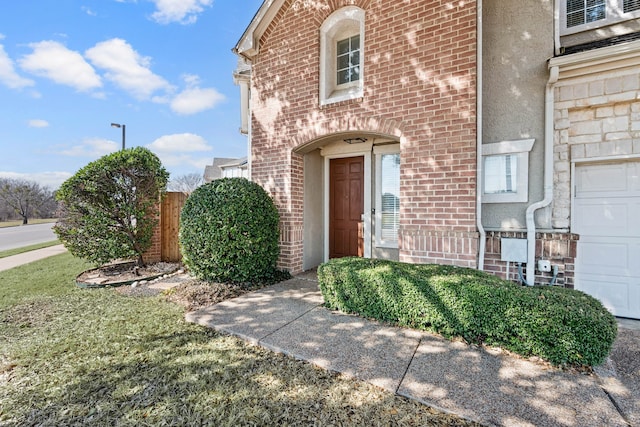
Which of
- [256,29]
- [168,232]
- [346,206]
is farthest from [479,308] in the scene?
[168,232]

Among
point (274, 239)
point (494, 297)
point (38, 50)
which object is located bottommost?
point (494, 297)

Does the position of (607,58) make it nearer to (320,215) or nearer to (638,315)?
(638,315)

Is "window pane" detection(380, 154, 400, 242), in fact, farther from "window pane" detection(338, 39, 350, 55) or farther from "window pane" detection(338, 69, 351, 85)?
"window pane" detection(338, 39, 350, 55)

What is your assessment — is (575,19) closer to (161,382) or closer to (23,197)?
(161,382)

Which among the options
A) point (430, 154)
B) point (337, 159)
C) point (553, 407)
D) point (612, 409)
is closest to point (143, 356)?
point (553, 407)

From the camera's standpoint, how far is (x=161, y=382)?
2455mm

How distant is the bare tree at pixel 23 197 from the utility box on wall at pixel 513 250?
40780mm

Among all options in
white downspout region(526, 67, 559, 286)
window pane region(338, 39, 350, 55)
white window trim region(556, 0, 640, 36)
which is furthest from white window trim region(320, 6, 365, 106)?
white window trim region(556, 0, 640, 36)

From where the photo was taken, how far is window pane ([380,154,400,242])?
5801 mm

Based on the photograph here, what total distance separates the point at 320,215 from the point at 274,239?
1.53 m

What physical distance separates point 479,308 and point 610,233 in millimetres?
2801

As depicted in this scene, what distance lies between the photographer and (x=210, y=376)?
254 centimetres

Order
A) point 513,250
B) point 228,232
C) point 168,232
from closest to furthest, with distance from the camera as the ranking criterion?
point 513,250, point 228,232, point 168,232

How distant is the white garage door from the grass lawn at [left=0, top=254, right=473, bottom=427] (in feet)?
12.6
